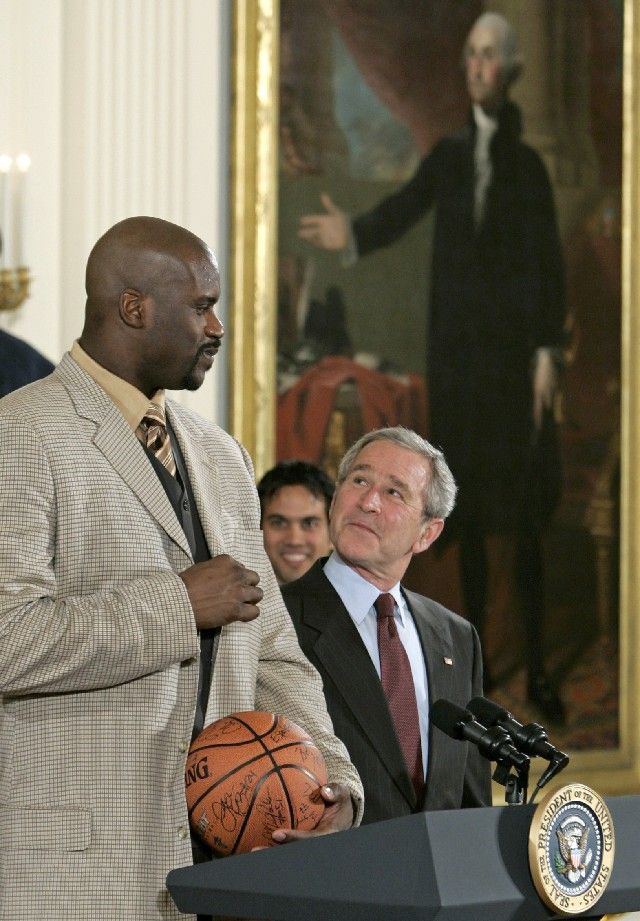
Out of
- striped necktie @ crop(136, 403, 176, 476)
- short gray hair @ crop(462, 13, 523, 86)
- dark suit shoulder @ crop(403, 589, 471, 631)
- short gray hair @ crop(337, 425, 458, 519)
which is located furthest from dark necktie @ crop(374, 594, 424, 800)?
short gray hair @ crop(462, 13, 523, 86)

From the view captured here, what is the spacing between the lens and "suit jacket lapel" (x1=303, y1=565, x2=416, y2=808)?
4.23 meters

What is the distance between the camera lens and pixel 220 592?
3.09 metres

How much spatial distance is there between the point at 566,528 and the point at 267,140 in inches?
105

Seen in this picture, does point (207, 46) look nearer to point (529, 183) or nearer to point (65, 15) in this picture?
point (65, 15)

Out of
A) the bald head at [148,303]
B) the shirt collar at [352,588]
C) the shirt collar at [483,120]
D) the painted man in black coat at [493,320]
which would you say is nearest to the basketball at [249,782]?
the bald head at [148,303]

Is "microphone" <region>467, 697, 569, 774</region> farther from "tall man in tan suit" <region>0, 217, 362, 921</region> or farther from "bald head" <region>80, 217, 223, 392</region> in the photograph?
"bald head" <region>80, 217, 223, 392</region>

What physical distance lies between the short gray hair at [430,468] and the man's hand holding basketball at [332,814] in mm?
1442

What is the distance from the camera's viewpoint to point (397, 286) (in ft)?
26.1

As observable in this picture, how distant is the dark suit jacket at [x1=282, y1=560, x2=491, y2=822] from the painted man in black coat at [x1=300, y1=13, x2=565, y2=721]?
11.5 feet

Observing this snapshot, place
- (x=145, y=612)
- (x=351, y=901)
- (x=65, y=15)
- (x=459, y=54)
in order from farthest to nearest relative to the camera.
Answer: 1. (x=459, y=54)
2. (x=65, y=15)
3. (x=145, y=612)
4. (x=351, y=901)

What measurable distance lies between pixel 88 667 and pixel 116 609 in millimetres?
124

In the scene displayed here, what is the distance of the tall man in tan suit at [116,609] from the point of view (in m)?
3.02

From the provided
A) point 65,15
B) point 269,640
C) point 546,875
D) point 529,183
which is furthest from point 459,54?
point 546,875
